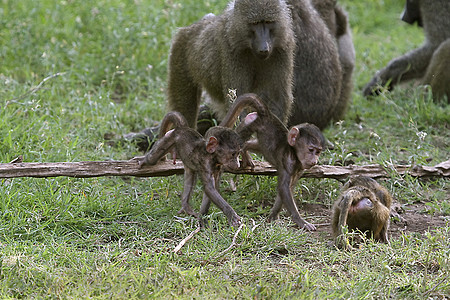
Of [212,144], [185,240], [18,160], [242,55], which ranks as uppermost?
[242,55]

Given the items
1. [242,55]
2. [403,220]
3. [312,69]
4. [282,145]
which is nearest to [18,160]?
[282,145]

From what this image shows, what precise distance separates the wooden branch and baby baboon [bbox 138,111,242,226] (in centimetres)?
9

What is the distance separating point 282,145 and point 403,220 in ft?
2.99

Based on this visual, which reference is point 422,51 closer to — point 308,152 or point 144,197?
point 308,152

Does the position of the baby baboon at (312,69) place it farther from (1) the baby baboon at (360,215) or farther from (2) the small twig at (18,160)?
(2) the small twig at (18,160)

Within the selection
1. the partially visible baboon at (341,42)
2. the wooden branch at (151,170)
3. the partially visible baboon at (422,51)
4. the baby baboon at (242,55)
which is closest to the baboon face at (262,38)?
the baby baboon at (242,55)

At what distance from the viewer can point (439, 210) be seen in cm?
442

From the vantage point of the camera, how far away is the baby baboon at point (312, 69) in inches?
217

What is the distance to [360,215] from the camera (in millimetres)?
3812

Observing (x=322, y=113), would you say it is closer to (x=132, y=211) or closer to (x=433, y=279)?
(x=132, y=211)

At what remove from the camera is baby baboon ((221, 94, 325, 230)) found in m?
4.00

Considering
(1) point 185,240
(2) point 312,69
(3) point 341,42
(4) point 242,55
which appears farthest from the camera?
(3) point 341,42

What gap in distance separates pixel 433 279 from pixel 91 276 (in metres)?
1.58

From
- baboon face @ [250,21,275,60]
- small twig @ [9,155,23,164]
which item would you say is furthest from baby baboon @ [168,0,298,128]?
small twig @ [9,155,23,164]
